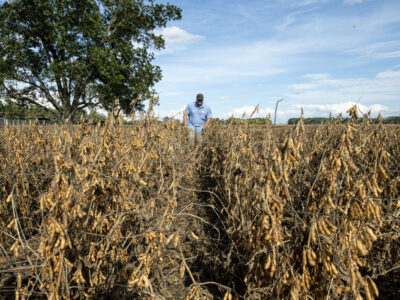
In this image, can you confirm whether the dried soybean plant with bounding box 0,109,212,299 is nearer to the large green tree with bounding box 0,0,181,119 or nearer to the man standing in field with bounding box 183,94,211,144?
the man standing in field with bounding box 183,94,211,144

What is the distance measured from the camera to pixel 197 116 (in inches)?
308

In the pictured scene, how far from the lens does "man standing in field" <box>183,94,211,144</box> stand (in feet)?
25.3

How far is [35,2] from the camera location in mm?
17656

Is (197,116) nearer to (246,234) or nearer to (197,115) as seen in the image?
(197,115)

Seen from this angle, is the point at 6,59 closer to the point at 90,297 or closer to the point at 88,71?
the point at 88,71

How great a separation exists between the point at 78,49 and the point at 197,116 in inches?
580

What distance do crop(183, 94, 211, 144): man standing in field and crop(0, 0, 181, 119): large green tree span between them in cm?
1159

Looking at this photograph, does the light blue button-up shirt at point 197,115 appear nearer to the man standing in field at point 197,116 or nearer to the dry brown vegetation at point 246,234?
the man standing in field at point 197,116

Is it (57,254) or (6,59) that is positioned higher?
(6,59)

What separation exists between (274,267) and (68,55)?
69.8 ft

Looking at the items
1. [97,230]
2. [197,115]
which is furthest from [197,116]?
[97,230]

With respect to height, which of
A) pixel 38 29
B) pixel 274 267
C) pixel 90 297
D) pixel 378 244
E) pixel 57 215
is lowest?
pixel 90 297

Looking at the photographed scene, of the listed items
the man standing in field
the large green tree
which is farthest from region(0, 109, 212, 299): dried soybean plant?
the large green tree

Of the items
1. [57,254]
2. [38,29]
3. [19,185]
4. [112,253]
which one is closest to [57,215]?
[57,254]
